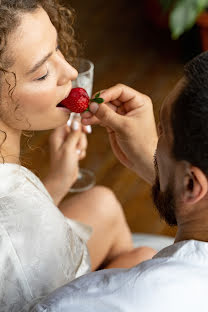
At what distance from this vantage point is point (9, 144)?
4.20 ft

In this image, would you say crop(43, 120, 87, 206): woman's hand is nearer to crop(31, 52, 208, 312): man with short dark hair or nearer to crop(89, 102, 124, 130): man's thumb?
crop(89, 102, 124, 130): man's thumb

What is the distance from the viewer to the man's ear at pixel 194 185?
0.91 metres

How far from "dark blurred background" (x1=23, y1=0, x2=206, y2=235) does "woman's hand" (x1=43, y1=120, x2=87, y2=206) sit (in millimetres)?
649

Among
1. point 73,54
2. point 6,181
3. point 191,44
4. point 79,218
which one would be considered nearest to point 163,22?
point 191,44

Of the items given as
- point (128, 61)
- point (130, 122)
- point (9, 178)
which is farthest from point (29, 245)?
point (128, 61)

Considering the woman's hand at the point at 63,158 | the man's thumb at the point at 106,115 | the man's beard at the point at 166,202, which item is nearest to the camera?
the man's beard at the point at 166,202

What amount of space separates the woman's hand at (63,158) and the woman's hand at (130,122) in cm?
14

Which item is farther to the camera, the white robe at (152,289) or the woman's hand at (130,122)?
the woman's hand at (130,122)

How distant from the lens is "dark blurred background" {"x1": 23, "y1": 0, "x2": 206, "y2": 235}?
2336 mm

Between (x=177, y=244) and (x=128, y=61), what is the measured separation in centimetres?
235

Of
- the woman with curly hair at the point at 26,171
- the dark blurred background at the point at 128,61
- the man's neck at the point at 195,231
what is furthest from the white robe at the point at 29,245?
the dark blurred background at the point at 128,61

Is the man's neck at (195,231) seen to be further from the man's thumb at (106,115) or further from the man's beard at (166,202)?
the man's thumb at (106,115)

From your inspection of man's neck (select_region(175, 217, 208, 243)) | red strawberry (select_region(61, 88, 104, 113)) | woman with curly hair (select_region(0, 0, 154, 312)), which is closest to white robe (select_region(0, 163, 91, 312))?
woman with curly hair (select_region(0, 0, 154, 312))

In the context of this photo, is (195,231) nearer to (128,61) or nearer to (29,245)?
(29,245)
